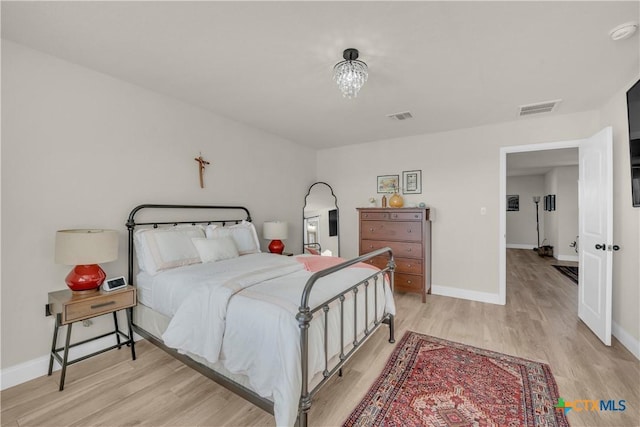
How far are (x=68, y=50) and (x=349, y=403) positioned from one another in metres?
3.43

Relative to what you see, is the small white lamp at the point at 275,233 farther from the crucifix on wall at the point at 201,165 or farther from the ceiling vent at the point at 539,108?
the ceiling vent at the point at 539,108

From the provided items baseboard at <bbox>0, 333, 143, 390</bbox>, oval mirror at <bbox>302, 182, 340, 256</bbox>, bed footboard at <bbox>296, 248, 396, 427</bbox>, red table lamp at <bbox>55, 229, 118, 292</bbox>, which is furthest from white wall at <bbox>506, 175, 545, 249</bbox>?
baseboard at <bbox>0, 333, 143, 390</bbox>

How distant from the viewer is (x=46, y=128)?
7.64 feet

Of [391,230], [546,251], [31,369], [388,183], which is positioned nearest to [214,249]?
[31,369]

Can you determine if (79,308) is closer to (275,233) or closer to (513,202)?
(275,233)

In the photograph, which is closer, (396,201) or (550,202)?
(396,201)

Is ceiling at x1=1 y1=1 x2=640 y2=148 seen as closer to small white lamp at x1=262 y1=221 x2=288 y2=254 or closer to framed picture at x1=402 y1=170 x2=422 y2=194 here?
framed picture at x1=402 y1=170 x2=422 y2=194

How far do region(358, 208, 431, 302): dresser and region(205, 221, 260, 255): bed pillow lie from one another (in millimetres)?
1904

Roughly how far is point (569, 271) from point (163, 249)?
738 cm

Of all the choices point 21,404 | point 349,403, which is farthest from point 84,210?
point 349,403

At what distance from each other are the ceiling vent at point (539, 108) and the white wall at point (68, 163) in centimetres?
384

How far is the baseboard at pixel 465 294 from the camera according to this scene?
13.3ft

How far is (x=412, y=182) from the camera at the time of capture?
473 centimetres

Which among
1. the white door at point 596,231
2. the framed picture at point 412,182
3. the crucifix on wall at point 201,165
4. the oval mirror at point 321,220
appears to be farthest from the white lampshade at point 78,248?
the white door at point 596,231
